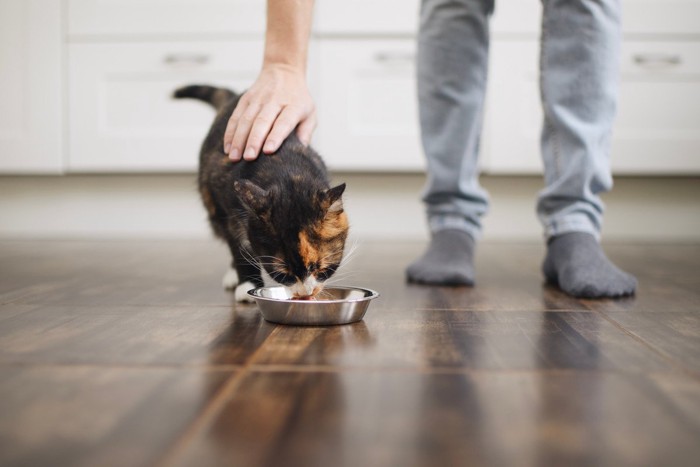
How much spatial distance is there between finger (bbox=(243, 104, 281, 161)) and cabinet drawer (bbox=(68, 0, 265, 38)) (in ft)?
4.83

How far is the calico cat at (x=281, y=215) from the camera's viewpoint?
3.74 feet

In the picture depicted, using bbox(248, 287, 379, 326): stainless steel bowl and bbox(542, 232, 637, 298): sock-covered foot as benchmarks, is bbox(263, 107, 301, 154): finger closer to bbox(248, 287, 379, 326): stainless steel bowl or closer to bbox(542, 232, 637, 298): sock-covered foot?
bbox(248, 287, 379, 326): stainless steel bowl

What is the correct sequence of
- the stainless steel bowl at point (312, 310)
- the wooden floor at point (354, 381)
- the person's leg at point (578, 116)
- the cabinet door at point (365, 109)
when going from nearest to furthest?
the wooden floor at point (354, 381)
the stainless steel bowl at point (312, 310)
the person's leg at point (578, 116)
the cabinet door at point (365, 109)

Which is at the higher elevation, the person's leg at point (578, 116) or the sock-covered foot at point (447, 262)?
the person's leg at point (578, 116)

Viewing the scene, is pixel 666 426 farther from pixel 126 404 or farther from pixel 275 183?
pixel 275 183

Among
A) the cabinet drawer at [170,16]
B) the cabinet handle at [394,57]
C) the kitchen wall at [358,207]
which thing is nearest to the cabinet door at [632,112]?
the kitchen wall at [358,207]

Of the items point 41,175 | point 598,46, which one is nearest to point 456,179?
point 598,46

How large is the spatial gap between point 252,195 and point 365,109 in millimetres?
1575

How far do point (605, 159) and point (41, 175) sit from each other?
211cm

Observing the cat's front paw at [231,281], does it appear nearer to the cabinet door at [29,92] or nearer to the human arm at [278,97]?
the human arm at [278,97]

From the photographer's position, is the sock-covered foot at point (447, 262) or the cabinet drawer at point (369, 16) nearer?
the sock-covered foot at point (447, 262)

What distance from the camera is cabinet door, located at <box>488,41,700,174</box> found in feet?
8.33

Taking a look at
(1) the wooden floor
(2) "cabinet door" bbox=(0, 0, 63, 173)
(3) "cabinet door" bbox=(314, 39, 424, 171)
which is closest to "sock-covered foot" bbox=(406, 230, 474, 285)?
(1) the wooden floor

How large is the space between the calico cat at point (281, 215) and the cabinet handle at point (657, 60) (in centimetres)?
164
